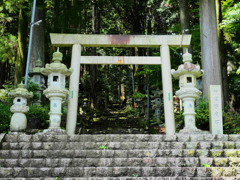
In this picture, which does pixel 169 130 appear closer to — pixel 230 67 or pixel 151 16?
pixel 230 67

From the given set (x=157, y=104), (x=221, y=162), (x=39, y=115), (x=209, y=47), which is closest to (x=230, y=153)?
(x=221, y=162)

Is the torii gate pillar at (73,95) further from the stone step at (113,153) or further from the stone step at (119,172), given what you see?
the stone step at (119,172)

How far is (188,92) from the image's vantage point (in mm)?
6738

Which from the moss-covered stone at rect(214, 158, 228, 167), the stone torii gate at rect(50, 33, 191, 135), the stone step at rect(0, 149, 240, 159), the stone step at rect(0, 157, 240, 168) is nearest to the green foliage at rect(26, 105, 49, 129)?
the stone torii gate at rect(50, 33, 191, 135)

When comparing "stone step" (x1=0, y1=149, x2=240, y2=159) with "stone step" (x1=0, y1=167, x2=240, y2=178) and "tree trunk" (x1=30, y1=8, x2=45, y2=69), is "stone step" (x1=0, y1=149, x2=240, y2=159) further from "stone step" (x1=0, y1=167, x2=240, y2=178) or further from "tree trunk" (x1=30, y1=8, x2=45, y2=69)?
"tree trunk" (x1=30, y1=8, x2=45, y2=69)

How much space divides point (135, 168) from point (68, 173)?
1.14 meters

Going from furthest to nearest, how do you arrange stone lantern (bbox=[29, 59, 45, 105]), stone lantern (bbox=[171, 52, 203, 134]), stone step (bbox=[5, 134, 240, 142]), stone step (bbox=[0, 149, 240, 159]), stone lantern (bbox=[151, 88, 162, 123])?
stone lantern (bbox=[151, 88, 162, 123])
stone lantern (bbox=[29, 59, 45, 105])
stone lantern (bbox=[171, 52, 203, 134])
stone step (bbox=[5, 134, 240, 142])
stone step (bbox=[0, 149, 240, 159])

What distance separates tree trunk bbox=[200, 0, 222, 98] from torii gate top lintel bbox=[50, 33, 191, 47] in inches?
77.4

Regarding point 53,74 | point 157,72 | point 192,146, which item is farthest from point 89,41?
point 157,72

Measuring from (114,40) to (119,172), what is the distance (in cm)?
398

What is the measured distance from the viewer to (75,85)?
24.3 feet

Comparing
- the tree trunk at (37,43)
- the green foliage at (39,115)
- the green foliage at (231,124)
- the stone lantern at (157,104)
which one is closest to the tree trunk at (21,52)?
the tree trunk at (37,43)

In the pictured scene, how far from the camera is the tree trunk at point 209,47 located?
30.4 feet

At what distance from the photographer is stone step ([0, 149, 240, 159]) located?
17.4ft
